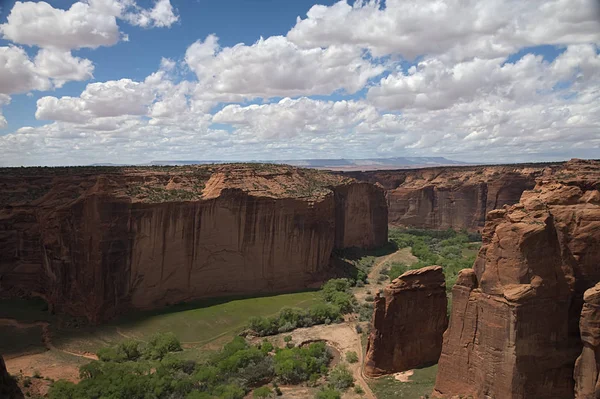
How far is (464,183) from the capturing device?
3489 inches

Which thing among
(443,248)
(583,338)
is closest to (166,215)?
(583,338)

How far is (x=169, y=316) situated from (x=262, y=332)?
27.4 feet

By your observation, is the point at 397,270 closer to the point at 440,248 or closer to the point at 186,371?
the point at 440,248

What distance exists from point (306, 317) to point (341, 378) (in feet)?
41.6

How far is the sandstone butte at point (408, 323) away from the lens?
963 inches

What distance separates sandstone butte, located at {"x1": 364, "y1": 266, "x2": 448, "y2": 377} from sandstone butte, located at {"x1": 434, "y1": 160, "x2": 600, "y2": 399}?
487cm

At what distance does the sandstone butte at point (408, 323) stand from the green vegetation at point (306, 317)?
12.5 metres

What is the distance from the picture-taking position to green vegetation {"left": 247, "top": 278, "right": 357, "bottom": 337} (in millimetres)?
36000

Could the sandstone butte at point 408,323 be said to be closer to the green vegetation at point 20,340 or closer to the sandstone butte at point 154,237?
the sandstone butte at point 154,237

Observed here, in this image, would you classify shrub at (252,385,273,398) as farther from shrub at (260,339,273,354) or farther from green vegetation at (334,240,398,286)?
green vegetation at (334,240,398,286)

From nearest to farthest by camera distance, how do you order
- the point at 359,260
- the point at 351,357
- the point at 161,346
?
1. the point at 351,357
2. the point at 161,346
3. the point at 359,260

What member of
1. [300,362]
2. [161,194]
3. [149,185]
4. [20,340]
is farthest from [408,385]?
[149,185]

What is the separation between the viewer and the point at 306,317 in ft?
125

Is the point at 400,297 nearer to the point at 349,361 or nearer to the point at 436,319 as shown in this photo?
the point at 436,319
